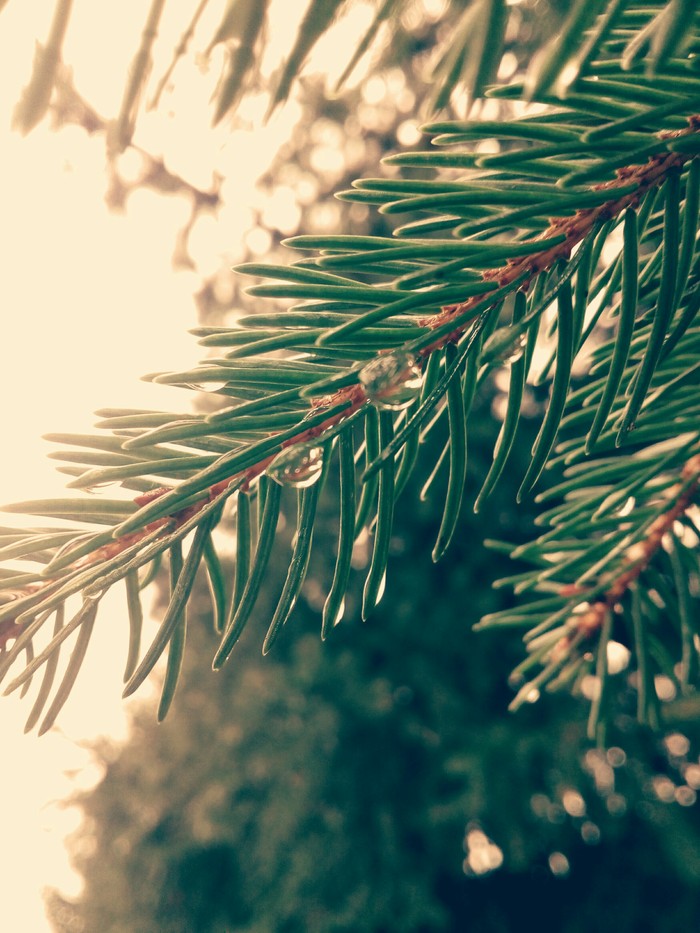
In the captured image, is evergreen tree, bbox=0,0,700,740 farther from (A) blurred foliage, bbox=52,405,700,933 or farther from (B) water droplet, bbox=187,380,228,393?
(A) blurred foliage, bbox=52,405,700,933

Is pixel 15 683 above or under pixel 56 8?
under

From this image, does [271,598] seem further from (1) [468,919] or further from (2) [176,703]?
(1) [468,919]

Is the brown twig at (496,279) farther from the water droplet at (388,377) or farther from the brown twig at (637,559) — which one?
the brown twig at (637,559)

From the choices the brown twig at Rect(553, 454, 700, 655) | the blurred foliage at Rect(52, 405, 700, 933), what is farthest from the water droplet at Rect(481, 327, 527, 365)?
the blurred foliage at Rect(52, 405, 700, 933)

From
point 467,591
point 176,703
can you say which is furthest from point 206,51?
point 176,703

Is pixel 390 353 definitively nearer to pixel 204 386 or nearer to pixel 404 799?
pixel 204 386

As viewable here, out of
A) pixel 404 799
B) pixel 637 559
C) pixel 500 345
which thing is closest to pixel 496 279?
pixel 500 345

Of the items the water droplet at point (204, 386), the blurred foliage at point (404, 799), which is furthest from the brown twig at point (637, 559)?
the blurred foliage at point (404, 799)
